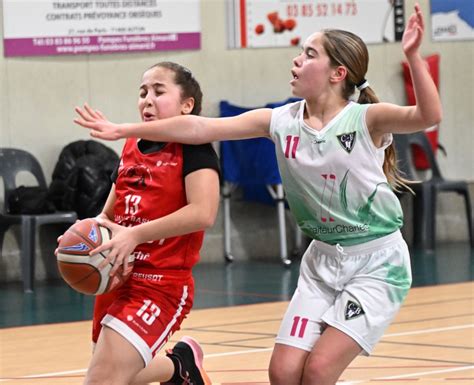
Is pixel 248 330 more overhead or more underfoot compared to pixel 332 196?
more underfoot

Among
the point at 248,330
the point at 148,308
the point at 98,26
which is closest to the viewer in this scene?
the point at 148,308

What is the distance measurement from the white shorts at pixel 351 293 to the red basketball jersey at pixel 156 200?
438mm

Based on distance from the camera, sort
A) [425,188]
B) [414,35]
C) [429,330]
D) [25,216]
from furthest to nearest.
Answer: [425,188] → [25,216] → [429,330] → [414,35]

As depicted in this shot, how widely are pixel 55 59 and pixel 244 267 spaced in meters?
2.63

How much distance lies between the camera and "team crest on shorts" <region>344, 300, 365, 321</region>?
3.92m

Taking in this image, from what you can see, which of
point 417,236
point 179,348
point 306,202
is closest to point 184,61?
point 417,236

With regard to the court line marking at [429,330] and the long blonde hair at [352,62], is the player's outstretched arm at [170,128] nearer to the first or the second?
the long blonde hair at [352,62]

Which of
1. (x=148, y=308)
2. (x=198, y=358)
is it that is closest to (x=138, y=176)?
(x=148, y=308)

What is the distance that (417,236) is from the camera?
12.0 metres

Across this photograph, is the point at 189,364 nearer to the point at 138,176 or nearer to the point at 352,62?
the point at 138,176

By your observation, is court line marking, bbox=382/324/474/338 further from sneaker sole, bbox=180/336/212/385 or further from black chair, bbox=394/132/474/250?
black chair, bbox=394/132/474/250

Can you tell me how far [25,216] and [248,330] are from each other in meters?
3.11

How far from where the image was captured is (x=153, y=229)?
152 inches

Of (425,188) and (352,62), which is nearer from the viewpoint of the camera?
(352,62)
